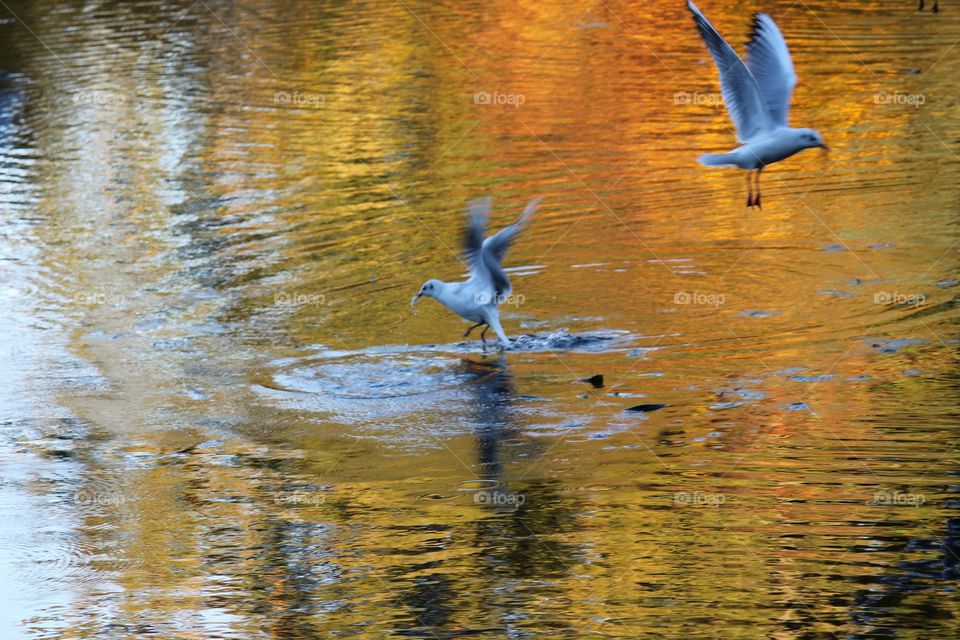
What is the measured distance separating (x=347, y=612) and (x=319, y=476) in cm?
215

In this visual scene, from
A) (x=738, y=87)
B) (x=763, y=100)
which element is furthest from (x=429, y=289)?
(x=763, y=100)

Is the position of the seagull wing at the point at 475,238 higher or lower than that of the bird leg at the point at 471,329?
higher

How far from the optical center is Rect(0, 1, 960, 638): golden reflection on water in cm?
841

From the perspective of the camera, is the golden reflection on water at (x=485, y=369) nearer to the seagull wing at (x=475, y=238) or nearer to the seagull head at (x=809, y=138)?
the seagull wing at (x=475, y=238)

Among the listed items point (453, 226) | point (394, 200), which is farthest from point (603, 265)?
point (394, 200)

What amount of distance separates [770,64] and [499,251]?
8.46 ft

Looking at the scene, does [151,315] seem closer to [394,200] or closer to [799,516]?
[394,200]

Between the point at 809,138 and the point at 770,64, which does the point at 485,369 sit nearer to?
the point at 809,138

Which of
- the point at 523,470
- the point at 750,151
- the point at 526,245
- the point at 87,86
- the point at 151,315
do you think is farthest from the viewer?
the point at 87,86

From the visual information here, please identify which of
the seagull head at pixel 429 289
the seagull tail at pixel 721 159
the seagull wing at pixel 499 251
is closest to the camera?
the seagull wing at pixel 499 251

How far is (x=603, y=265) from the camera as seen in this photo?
14.4 meters

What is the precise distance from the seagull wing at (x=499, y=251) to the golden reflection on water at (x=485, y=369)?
23.8 inches

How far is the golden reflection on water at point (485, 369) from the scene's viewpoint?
27.6 ft

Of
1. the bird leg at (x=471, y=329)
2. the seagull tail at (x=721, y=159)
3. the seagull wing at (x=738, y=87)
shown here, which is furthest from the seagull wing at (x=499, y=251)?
the seagull wing at (x=738, y=87)
